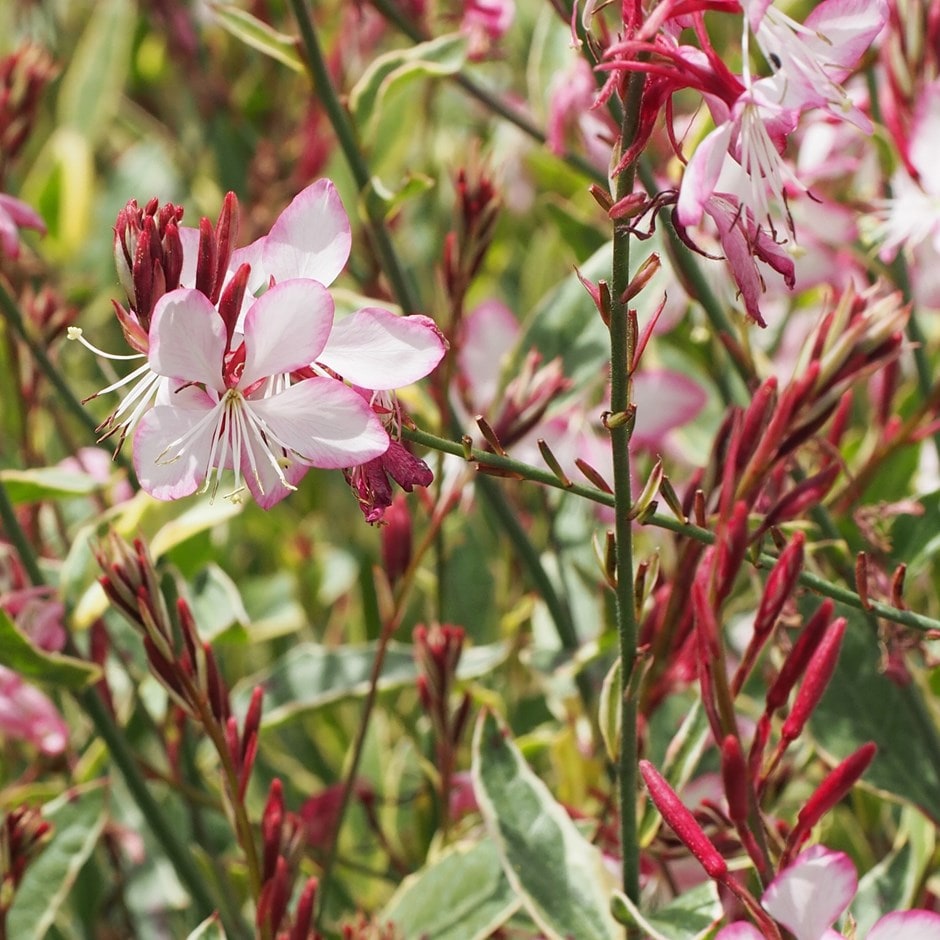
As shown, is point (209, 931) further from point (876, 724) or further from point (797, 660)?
point (876, 724)

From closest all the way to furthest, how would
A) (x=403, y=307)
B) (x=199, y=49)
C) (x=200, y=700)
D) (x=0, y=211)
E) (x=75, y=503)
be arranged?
1. (x=200, y=700)
2. (x=0, y=211)
3. (x=403, y=307)
4. (x=75, y=503)
5. (x=199, y=49)

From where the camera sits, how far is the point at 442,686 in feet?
2.76

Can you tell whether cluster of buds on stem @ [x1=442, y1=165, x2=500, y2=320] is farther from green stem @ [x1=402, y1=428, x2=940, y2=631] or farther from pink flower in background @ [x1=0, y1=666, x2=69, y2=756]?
pink flower in background @ [x1=0, y1=666, x2=69, y2=756]

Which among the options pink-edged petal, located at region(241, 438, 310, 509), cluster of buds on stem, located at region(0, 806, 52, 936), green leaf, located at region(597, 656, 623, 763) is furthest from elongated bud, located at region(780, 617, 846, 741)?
cluster of buds on stem, located at region(0, 806, 52, 936)

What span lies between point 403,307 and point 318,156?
2.11 ft

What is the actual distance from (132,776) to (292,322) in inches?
16.6

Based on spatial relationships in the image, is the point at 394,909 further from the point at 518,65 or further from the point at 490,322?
the point at 518,65

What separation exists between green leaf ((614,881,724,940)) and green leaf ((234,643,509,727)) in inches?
12.6

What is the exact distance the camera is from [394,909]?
877mm

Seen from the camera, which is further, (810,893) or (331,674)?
(331,674)

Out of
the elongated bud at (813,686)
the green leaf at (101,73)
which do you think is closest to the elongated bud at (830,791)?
the elongated bud at (813,686)

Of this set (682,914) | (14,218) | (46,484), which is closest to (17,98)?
(14,218)

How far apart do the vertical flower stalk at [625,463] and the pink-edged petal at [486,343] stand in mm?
590

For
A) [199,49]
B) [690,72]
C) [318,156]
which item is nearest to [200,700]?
[690,72]
